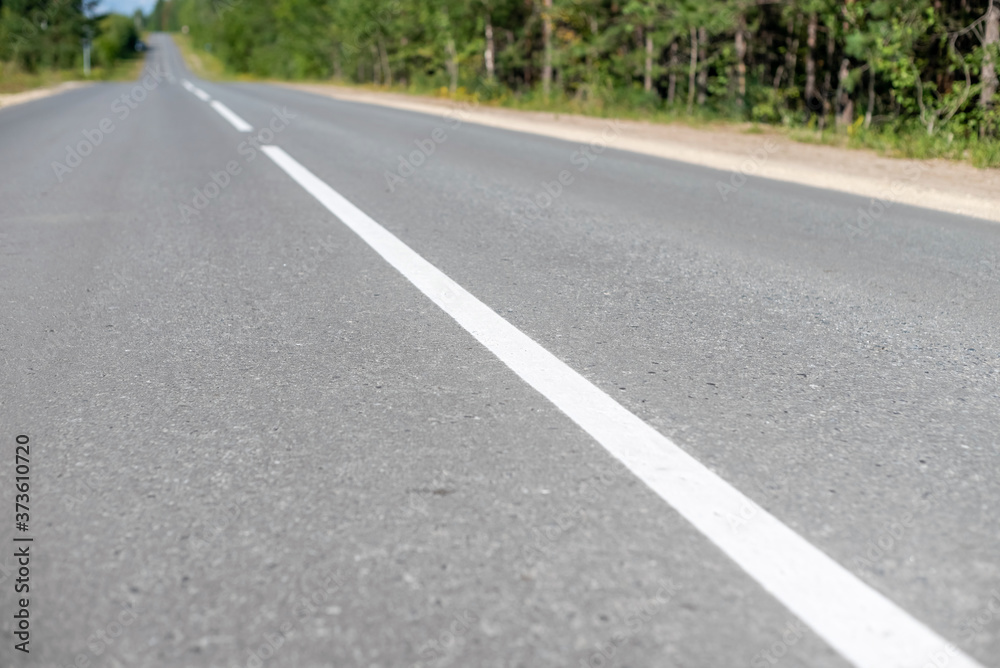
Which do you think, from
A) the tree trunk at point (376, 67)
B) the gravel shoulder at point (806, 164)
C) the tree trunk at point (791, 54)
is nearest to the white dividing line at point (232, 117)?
the gravel shoulder at point (806, 164)

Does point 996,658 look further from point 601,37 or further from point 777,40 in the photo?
point 777,40

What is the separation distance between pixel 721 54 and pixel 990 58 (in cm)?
1203

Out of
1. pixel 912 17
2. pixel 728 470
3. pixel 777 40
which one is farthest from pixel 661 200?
pixel 777 40

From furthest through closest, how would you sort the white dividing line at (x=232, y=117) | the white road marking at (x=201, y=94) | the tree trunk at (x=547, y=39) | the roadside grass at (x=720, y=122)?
1. the tree trunk at (x=547, y=39)
2. the white road marking at (x=201, y=94)
3. the white dividing line at (x=232, y=117)
4. the roadside grass at (x=720, y=122)

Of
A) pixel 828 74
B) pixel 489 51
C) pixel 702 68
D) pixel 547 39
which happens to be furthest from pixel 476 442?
pixel 489 51

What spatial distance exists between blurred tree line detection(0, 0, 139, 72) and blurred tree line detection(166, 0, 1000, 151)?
1032 inches

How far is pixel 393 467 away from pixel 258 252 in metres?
3.52

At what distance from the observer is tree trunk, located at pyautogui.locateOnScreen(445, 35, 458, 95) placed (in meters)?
35.4

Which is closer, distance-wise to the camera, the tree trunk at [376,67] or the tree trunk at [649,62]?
the tree trunk at [649,62]

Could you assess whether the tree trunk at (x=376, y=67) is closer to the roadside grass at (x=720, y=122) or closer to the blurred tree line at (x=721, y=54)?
the blurred tree line at (x=721, y=54)

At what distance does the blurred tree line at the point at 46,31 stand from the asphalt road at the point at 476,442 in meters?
61.9

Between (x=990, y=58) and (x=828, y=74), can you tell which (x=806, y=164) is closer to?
(x=990, y=58)

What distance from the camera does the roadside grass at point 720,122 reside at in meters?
12.2

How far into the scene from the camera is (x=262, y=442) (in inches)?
107
